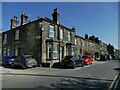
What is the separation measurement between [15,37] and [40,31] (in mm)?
7231

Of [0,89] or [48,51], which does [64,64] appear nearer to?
[48,51]

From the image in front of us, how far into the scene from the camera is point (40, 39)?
26.6 metres

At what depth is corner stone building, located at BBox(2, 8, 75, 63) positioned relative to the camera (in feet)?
88.5

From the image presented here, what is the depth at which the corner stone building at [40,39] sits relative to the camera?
2697 cm

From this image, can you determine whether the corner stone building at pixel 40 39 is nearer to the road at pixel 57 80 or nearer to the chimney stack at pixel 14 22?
the chimney stack at pixel 14 22

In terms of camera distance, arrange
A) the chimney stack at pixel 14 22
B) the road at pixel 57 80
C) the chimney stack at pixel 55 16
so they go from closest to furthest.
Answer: the road at pixel 57 80, the chimney stack at pixel 55 16, the chimney stack at pixel 14 22

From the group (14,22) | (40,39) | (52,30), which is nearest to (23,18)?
(14,22)

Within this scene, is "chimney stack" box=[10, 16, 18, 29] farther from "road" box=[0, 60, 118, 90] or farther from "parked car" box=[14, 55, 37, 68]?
"road" box=[0, 60, 118, 90]

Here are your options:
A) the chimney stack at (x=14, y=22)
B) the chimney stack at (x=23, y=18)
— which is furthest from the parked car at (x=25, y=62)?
the chimney stack at (x=14, y=22)

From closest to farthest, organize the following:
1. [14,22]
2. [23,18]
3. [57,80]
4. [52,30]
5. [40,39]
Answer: [57,80] < [40,39] < [52,30] < [23,18] < [14,22]

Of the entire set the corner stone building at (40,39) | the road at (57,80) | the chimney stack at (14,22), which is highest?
the chimney stack at (14,22)

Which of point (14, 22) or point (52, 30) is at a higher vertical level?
point (14, 22)

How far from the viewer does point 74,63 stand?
2364 centimetres

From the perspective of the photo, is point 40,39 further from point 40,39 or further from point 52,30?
point 52,30
